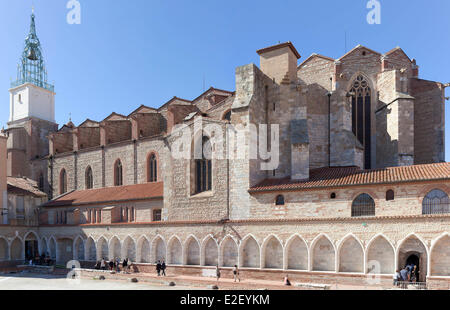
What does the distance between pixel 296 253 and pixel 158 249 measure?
10.1m

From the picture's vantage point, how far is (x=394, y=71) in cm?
2436

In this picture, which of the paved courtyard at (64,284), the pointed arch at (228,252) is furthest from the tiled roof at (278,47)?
the paved courtyard at (64,284)

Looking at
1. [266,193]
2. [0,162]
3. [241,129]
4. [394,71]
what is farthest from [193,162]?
[0,162]

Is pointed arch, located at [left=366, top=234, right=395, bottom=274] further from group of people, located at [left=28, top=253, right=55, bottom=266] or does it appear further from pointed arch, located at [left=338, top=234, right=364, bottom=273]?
group of people, located at [left=28, top=253, right=55, bottom=266]

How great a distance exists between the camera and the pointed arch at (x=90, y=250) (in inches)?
1127

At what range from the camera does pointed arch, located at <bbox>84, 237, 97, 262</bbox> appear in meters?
28.6

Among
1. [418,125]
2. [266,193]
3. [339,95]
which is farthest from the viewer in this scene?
[418,125]

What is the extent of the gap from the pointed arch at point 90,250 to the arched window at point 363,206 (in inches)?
808

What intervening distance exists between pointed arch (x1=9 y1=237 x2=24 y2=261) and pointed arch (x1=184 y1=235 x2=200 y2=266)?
1734 centimetres

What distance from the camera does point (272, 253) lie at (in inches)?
818

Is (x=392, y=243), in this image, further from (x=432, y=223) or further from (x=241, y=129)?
(x=241, y=129)

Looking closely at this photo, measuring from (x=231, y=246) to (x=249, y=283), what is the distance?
3.04 m

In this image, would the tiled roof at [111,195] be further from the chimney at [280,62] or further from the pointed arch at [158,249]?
the chimney at [280,62]

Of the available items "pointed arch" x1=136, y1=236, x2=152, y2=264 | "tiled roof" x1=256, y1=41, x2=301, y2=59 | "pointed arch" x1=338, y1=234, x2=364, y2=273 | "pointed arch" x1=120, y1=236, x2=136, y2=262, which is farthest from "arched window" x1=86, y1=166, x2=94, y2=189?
"pointed arch" x1=338, y1=234, x2=364, y2=273
